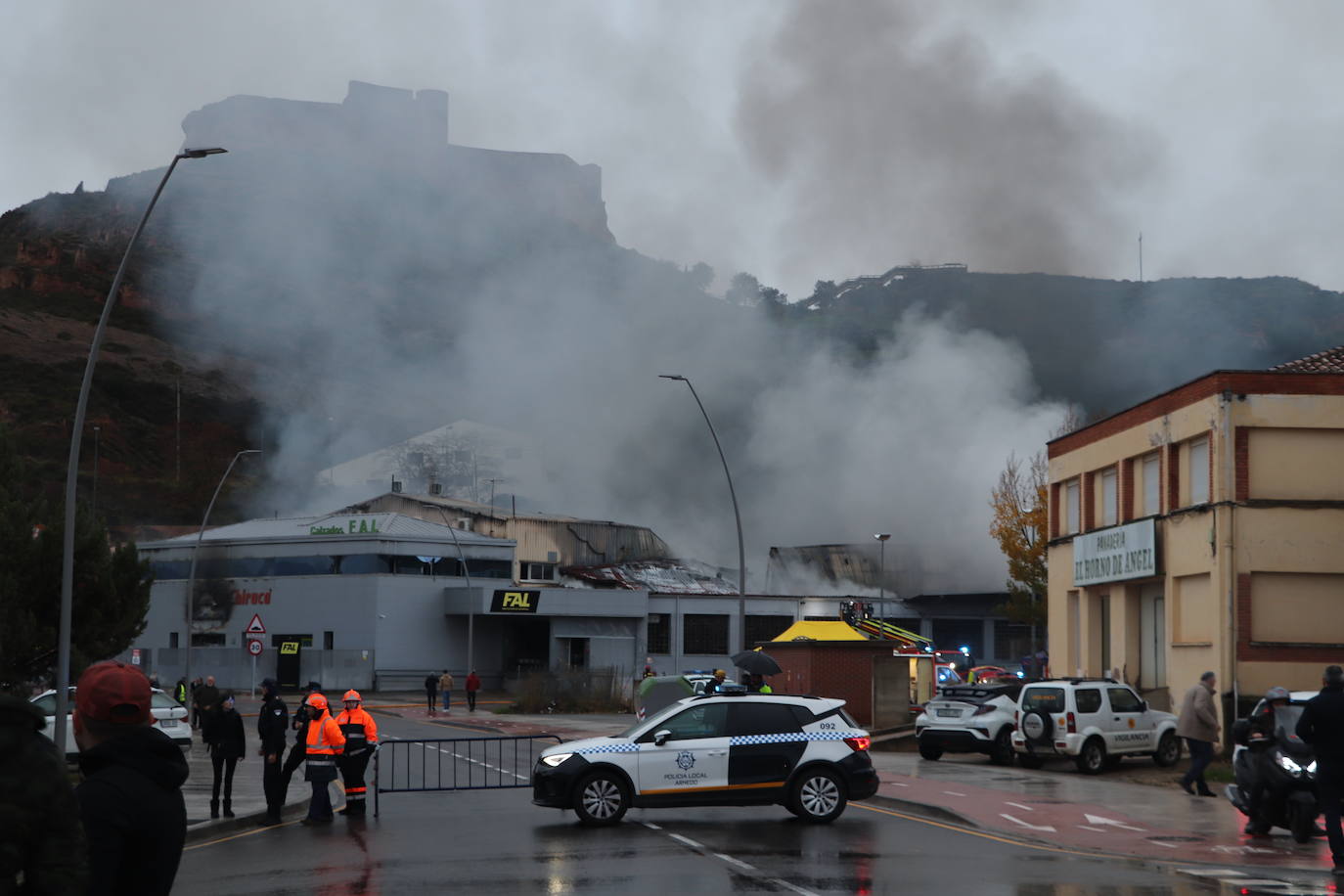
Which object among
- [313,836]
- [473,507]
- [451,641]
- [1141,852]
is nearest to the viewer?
[1141,852]

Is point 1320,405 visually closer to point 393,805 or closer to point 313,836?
point 393,805

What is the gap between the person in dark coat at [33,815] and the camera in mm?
3697

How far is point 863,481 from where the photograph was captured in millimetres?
80125

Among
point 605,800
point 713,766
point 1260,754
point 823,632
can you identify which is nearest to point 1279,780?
point 1260,754

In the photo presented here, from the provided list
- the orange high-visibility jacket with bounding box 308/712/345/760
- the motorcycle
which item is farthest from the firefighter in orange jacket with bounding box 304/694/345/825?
the motorcycle

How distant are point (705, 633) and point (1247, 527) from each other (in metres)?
47.6

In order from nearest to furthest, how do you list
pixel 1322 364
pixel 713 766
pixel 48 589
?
pixel 713 766 → pixel 1322 364 → pixel 48 589

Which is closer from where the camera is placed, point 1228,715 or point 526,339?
point 1228,715

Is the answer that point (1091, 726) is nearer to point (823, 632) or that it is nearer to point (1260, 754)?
point (1260, 754)

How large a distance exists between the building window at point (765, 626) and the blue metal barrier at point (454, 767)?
126ft

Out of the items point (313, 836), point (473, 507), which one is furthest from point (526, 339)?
point (313, 836)

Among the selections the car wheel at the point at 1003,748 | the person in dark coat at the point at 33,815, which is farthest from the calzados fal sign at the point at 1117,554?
the person in dark coat at the point at 33,815

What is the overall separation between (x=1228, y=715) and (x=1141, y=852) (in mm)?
14763

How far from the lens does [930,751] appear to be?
28.8m
